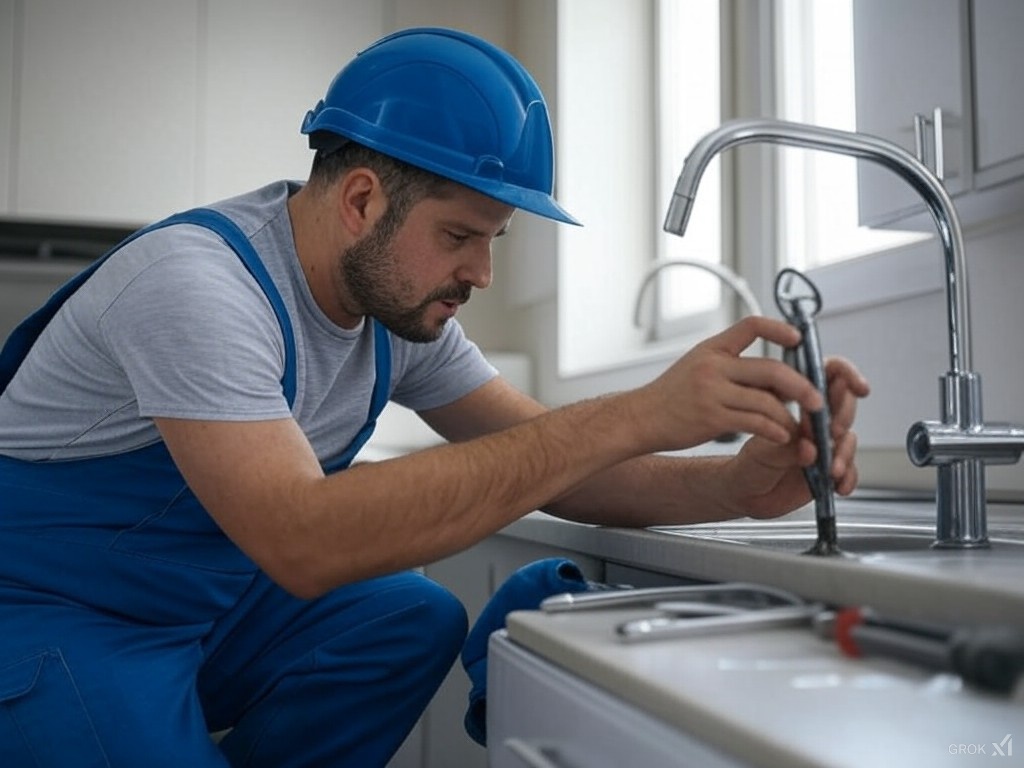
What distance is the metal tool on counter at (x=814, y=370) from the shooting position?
0.86m

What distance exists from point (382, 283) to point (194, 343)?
0.91 ft

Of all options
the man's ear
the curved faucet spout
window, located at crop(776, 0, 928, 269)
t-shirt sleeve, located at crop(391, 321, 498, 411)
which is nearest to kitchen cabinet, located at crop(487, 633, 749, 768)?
the curved faucet spout

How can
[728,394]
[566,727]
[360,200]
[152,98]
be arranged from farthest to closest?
[152,98] < [360,200] < [728,394] < [566,727]

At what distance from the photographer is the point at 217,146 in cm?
350

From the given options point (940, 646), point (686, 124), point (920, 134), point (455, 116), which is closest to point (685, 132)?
point (686, 124)

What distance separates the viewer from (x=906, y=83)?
4.64 ft

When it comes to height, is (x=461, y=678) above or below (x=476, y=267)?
below

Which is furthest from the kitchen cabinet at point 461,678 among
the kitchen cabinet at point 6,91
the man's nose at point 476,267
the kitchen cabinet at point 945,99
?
the kitchen cabinet at point 6,91

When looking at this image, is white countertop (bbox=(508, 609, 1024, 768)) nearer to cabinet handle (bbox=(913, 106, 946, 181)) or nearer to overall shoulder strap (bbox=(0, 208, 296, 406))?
overall shoulder strap (bbox=(0, 208, 296, 406))

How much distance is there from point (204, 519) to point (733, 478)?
557 millimetres

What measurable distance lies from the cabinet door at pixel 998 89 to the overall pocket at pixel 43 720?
109 centimetres

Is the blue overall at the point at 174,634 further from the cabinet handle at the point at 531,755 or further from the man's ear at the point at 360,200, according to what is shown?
the cabinet handle at the point at 531,755

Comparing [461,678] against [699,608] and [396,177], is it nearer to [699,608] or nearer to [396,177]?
[396,177]

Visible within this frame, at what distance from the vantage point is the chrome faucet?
95cm
